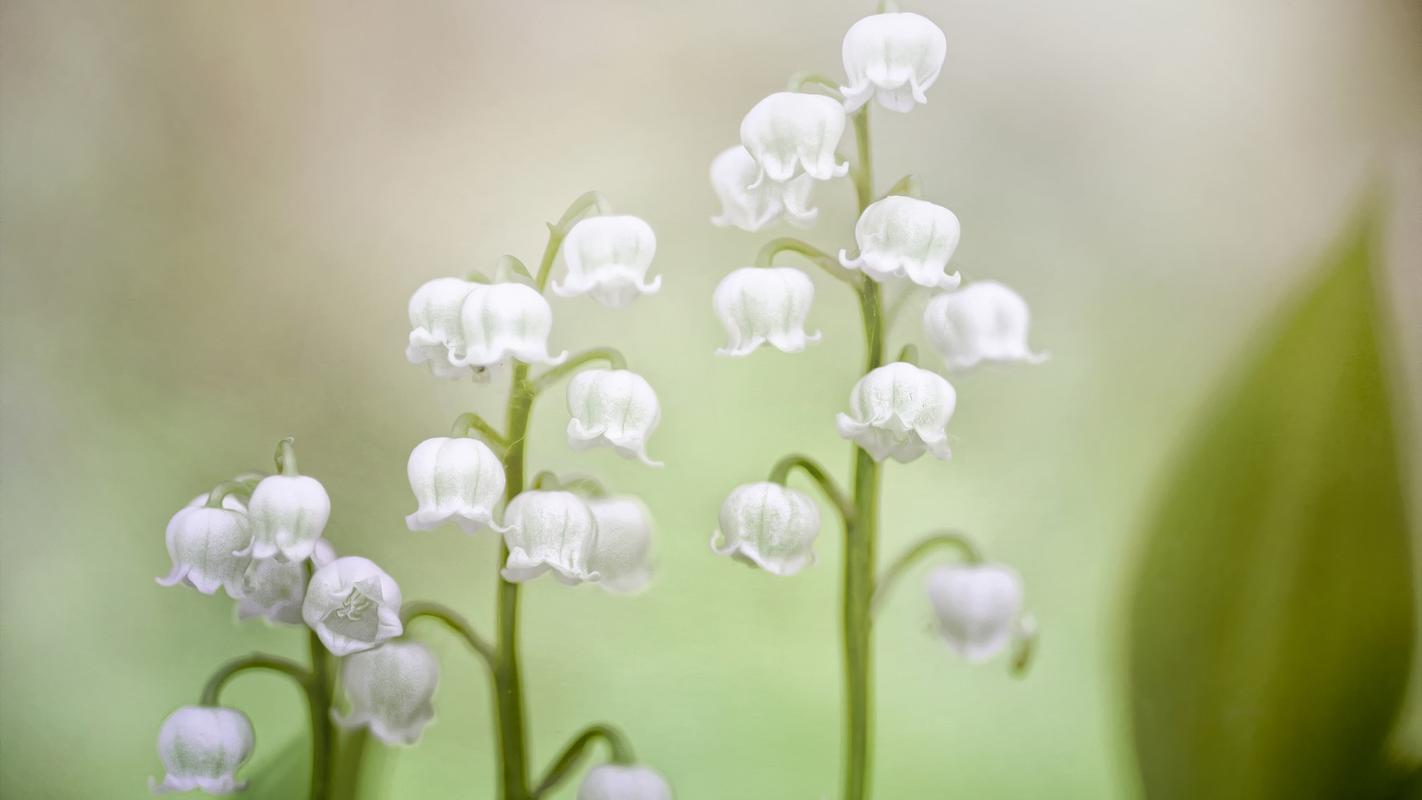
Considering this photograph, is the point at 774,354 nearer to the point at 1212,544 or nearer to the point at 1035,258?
the point at 1035,258

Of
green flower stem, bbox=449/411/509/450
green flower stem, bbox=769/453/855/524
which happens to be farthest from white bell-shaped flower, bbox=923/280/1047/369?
green flower stem, bbox=449/411/509/450

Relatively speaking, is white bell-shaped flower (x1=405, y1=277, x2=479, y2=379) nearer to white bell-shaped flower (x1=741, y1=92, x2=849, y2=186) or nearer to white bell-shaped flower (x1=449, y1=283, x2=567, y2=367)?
white bell-shaped flower (x1=449, y1=283, x2=567, y2=367)

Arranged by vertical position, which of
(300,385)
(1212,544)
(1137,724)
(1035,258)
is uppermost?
(1035,258)

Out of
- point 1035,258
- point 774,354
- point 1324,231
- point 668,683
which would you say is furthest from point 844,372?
point 1324,231

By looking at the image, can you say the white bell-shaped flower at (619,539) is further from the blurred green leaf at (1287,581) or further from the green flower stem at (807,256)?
the blurred green leaf at (1287,581)

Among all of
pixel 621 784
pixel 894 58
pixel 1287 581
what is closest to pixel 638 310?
pixel 894 58

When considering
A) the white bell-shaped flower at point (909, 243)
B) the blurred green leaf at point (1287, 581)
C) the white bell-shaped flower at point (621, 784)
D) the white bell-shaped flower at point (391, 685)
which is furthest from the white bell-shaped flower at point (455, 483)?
the blurred green leaf at point (1287, 581)
